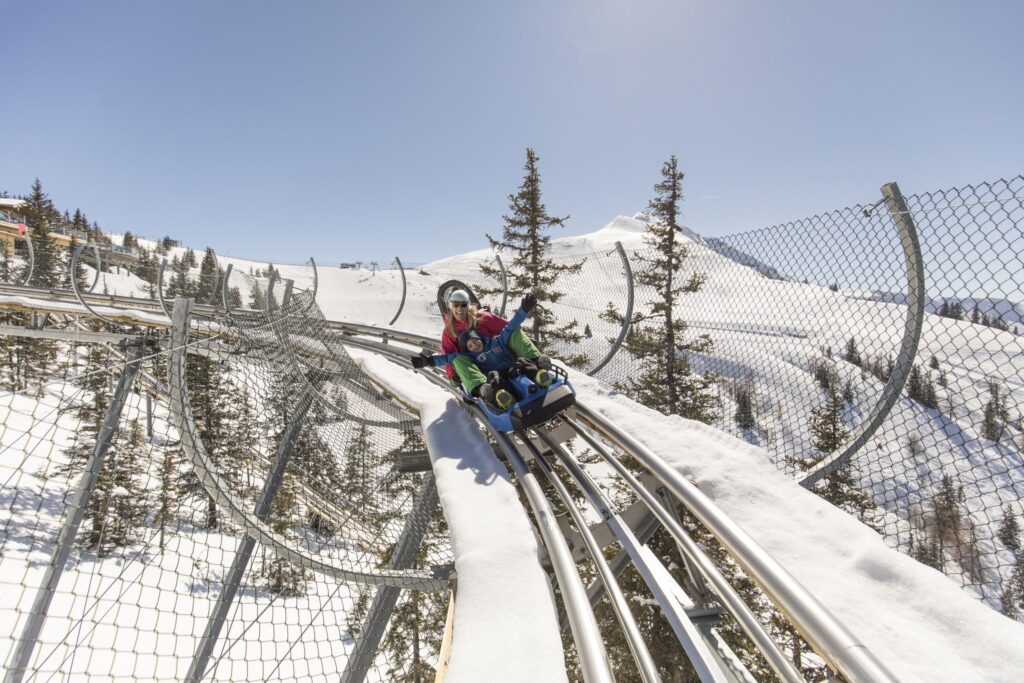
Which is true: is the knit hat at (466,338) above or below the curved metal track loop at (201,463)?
above

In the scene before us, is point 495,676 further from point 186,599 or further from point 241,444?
point 186,599

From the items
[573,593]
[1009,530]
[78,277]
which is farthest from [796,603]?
[78,277]

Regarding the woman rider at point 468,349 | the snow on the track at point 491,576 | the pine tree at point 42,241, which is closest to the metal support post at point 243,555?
the woman rider at point 468,349

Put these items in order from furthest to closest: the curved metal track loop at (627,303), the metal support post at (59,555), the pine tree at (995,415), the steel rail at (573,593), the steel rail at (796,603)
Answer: the curved metal track loop at (627,303) → the pine tree at (995,415) → the metal support post at (59,555) → the steel rail at (573,593) → the steel rail at (796,603)

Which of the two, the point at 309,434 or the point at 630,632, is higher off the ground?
the point at 309,434

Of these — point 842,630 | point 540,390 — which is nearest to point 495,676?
point 842,630

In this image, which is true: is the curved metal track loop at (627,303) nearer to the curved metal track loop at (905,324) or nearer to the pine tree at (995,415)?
the curved metal track loop at (905,324)

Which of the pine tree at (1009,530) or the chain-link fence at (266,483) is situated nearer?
the pine tree at (1009,530)

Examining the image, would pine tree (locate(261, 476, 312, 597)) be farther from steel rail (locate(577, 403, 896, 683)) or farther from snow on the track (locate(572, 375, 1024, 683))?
snow on the track (locate(572, 375, 1024, 683))
